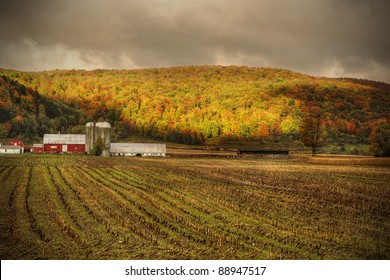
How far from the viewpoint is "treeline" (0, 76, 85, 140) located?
36.3 feet

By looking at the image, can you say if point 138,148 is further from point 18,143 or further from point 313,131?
point 313,131

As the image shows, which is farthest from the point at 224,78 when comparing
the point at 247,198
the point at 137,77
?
the point at 247,198

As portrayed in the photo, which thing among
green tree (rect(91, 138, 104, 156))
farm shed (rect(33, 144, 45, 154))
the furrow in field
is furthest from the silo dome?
green tree (rect(91, 138, 104, 156))

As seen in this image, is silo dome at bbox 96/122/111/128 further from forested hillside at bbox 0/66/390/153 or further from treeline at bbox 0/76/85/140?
treeline at bbox 0/76/85/140

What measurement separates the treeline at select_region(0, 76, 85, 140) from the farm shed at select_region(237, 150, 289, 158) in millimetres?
6905

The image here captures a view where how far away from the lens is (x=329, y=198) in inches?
404

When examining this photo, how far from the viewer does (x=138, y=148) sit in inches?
730

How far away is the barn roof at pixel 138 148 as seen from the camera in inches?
650

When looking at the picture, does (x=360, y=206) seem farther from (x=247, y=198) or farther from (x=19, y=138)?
(x=19, y=138)

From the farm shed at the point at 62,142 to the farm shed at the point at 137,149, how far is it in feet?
6.06

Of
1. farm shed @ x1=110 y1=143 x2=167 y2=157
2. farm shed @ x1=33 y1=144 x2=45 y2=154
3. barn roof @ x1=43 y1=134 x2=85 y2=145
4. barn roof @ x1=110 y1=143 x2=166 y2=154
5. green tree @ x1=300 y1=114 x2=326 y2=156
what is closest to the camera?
green tree @ x1=300 y1=114 x2=326 y2=156

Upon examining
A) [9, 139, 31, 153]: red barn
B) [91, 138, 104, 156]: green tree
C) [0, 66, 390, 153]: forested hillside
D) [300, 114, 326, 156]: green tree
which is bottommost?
[91, 138, 104, 156]: green tree

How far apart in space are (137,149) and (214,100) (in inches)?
272

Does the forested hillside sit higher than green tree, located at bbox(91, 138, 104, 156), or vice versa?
the forested hillside
